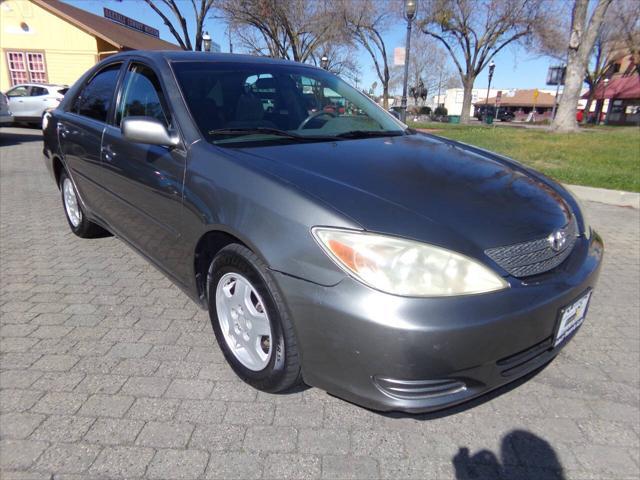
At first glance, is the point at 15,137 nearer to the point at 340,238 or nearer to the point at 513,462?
the point at 340,238

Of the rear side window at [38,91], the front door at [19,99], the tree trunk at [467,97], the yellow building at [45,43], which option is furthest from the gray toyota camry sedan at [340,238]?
the tree trunk at [467,97]

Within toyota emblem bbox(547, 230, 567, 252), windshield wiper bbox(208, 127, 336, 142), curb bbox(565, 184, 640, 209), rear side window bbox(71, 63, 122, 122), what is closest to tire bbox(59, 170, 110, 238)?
rear side window bbox(71, 63, 122, 122)

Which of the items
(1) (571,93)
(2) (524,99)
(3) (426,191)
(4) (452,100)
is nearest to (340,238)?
(3) (426,191)

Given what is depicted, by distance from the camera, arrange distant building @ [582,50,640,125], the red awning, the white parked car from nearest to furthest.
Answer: the white parked car, the red awning, distant building @ [582,50,640,125]

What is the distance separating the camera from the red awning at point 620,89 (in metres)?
41.7

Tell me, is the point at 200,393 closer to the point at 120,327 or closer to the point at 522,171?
the point at 120,327

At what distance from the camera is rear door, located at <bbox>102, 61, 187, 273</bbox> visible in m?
2.55

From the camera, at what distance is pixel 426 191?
209cm

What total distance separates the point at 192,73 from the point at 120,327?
5.58ft

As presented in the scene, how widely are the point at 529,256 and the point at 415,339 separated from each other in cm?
70

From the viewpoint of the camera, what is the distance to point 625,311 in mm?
3320

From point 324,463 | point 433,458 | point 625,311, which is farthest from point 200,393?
point 625,311

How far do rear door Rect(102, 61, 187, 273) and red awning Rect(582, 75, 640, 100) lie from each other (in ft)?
→ 164

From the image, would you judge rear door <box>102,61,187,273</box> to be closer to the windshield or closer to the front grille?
the windshield
